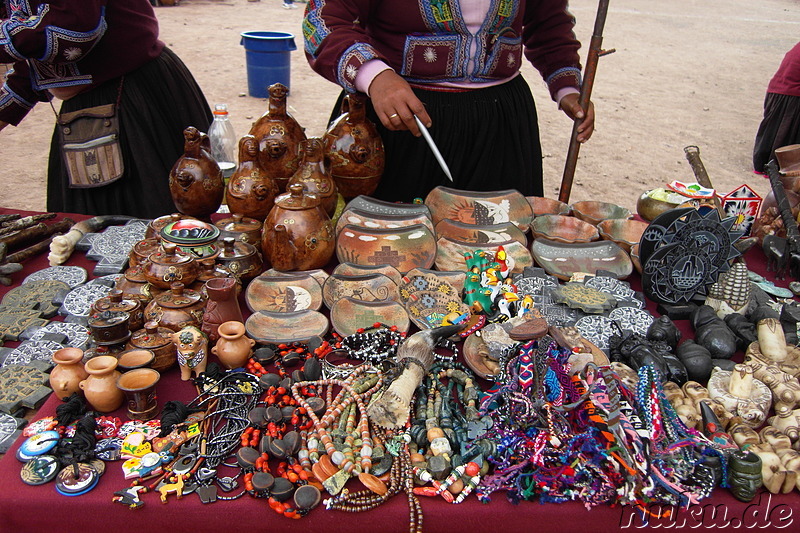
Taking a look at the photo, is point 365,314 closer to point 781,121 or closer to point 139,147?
point 139,147

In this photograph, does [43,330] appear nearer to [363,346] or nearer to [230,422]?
[230,422]

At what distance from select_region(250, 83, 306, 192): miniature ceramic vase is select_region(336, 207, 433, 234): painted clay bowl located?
30 centimetres

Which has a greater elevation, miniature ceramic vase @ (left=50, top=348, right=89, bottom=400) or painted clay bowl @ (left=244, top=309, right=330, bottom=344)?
miniature ceramic vase @ (left=50, top=348, right=89, bottom=400)

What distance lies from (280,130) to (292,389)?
1.12 m

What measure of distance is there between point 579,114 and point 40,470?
2182 millimetres

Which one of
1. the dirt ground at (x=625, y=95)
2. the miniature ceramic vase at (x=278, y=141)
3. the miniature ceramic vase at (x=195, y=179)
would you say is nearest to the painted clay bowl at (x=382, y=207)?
the miniature ceramic vase at (x=278, y=141)

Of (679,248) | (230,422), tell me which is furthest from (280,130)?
(679,248)

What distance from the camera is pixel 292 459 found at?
133 cm

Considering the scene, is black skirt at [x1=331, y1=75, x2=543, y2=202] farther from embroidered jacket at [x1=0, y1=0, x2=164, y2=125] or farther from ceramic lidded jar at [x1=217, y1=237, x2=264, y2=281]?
embroidered jacket at [x1=0, y1=0, x2=164, y2=125]

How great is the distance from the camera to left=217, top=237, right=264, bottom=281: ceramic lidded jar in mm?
1924

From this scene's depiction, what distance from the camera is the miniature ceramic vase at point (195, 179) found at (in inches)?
81.5

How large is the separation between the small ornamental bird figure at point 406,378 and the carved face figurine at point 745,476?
753mm

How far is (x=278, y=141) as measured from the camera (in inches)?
86.9

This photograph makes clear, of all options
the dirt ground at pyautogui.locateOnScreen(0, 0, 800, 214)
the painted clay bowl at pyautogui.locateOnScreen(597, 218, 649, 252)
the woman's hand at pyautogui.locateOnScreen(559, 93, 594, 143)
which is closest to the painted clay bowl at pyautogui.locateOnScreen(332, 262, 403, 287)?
the painted clay bowl at pyautogui.locateOnScreen(597, 218, 649, 252)
